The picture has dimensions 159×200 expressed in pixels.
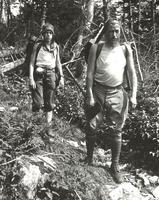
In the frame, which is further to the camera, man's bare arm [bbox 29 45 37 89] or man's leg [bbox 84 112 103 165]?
man's bare arm [bbox 29 45 37 89]

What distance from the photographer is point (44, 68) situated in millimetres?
5613

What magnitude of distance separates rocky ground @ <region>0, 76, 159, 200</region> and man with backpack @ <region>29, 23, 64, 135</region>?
1.12ft

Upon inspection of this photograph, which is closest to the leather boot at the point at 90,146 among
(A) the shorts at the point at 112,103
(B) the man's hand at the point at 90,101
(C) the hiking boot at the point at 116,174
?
(A) the shorts at the point at 112,103

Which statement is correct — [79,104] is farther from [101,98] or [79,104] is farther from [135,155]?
[101,98]

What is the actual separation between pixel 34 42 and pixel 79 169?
7.47 ft

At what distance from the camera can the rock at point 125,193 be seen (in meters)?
4.76

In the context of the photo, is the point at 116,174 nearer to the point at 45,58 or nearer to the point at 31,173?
the point at 31,173

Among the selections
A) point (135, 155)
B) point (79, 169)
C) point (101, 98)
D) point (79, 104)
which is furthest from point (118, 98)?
point (79, 104)

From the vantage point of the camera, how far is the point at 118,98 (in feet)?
16.3

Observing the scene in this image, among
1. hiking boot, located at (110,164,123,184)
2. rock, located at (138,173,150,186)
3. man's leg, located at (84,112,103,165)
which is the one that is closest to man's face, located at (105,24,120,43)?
man's leg, located at (84,112,103,165)

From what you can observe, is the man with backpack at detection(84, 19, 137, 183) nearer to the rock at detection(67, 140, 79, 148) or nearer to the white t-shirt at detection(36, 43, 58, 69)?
the white t-shirt at detection(36, 43, 58, 69)

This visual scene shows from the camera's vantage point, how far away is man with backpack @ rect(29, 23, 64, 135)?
552 centimetres

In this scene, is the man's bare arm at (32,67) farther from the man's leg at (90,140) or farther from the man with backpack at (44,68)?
the man's leg at (90,140)

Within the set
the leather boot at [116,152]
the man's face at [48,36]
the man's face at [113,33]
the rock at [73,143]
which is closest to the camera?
the man's face at [113,33]
